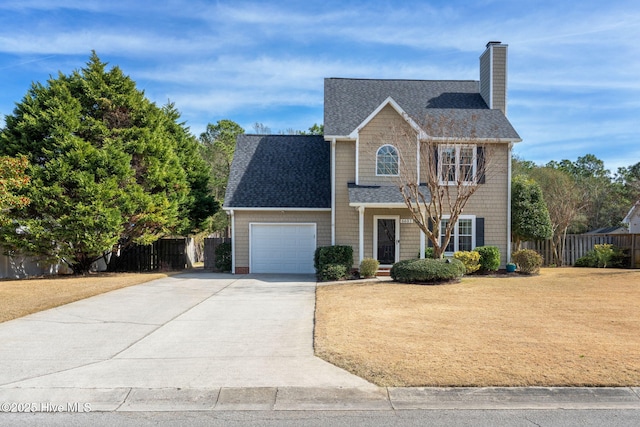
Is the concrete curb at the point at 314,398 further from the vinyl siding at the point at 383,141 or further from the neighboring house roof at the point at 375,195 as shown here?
the vinyl siding at the point at 383,141

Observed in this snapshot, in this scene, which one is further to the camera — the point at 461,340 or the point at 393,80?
the point at 393,80

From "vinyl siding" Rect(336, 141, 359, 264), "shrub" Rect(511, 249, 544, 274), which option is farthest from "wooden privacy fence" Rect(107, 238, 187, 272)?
"shrub" Rect(511, 249, 544, 274)

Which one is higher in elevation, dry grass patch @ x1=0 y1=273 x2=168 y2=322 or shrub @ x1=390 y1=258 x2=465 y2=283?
shrub @ x1=390 y1=258 x2=465 y2=283

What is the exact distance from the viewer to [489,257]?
60.8 ft

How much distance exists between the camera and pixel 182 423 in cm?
489

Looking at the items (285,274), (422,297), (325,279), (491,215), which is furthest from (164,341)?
(491,215)

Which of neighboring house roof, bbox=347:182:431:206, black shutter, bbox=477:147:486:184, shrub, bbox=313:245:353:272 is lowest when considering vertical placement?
shrub, bbox=313:245:353:272

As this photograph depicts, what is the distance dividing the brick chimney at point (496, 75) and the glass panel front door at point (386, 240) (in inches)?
283

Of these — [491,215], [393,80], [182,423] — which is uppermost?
[393,80]

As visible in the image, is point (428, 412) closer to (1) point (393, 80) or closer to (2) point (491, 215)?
(2) point (491, 215)

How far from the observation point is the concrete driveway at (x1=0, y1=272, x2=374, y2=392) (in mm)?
6020

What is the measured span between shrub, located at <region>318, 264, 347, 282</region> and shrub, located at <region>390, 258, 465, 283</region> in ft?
6.84

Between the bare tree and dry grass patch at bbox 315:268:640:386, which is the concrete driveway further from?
the bare tree

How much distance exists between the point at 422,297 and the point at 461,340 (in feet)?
16.4
